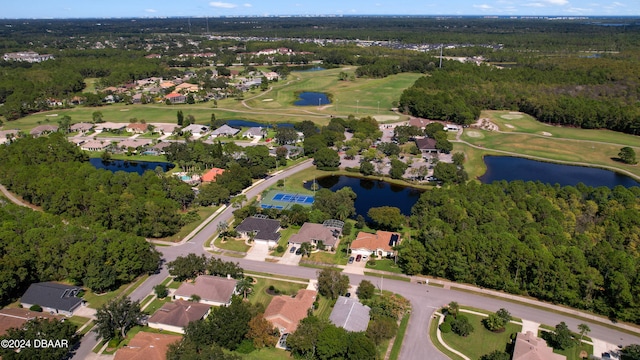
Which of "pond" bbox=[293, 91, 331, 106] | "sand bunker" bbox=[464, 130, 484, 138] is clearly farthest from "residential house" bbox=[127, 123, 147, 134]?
"sand bunker" bbox=[464, 130, 484, 138]

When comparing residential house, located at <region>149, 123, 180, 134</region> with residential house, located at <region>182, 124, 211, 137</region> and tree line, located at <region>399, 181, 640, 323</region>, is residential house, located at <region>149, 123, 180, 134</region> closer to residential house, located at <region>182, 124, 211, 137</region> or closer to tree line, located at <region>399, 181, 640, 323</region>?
residential house, located at <region>182, 124, 211, 137</region>

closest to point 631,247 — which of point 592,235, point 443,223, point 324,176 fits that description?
point 592,235

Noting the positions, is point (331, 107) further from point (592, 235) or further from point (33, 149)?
point (592, 235)

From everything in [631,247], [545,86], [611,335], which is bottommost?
[611,335]

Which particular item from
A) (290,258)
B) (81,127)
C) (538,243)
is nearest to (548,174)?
(538,243)

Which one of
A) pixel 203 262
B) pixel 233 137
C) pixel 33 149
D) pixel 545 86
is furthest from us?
pixel 545 86
